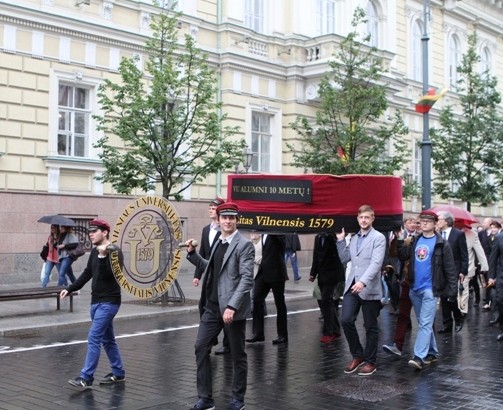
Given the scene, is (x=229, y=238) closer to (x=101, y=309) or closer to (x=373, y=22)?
(x=101, y=309)

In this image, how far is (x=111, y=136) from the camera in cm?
2116

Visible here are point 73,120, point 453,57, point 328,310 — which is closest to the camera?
point 328,310

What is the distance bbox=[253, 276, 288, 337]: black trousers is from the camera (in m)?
10.8

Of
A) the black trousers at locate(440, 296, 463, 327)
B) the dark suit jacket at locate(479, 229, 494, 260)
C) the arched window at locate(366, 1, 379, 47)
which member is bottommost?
the black trousers at locate(440, 296, 463, 327)

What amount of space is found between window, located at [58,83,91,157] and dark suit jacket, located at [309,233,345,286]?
10935 mm

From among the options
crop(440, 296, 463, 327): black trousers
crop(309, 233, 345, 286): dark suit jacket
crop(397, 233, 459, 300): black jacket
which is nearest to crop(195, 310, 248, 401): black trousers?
crop(397, 233, 459, 300): black jacket

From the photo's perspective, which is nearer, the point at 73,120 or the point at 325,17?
the point at 73,120

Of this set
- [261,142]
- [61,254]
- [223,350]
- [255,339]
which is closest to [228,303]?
[223,350]

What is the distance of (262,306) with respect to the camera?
10859 millimetres

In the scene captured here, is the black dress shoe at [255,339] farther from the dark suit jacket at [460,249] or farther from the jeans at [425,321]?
the dark suit jacket at [460,249]

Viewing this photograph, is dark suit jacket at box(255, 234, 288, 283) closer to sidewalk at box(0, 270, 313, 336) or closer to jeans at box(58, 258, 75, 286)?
sidewalk at box(0, 270, 313, 336)

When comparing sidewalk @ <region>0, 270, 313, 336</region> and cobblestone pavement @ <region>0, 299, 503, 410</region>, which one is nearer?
cobblestone pavement @ <region>0, 299, 503, 410</region>

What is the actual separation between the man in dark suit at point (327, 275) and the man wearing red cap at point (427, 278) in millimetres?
2072

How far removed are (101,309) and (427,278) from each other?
4016 mm
